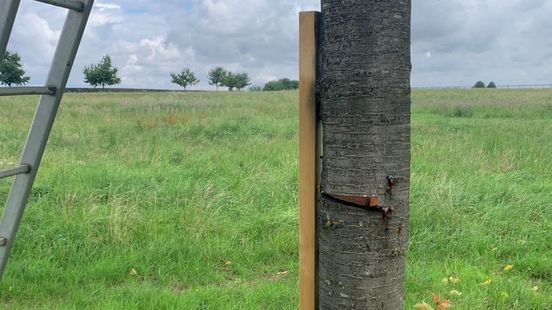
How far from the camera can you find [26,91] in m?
1.99

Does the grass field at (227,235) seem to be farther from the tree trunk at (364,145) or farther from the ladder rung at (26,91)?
the tree trunk at (364,145)

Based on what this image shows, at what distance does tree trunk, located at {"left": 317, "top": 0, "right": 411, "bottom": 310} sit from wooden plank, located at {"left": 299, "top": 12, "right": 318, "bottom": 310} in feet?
0.23

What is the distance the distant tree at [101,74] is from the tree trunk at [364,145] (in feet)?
201

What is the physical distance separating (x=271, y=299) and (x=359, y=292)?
2210 millimetres

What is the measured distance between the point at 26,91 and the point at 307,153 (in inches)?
47.1

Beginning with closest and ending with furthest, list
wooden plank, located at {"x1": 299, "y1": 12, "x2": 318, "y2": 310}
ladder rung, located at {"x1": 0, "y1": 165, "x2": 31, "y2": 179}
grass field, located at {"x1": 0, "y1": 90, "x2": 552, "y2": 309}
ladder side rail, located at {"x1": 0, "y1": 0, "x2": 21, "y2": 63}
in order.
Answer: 1. wooden plank, located at {"x1": 299, "y1": 12, "x2": 318, "y2": 310}
2. ladder side rail, located at {"x1": 0, "y1": 0, "x2": 21, "y2": 63}
3. ladder rung, located at {"x1": 0, "y1": 165, "x2": 31, "y2": 179}
4. grass field, located at {"x1": 0, "y1": 90, "x2": 552, "y2": 309}

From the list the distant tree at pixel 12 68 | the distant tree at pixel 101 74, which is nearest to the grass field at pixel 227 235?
the distant tree at pixel 12 68

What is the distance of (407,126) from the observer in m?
1.41

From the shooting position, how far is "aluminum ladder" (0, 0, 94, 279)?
2.03 m

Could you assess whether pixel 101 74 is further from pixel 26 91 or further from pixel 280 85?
pixel 26 91

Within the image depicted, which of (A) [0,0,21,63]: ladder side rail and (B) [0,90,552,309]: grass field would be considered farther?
(B) [0,90,552,309]: grass field

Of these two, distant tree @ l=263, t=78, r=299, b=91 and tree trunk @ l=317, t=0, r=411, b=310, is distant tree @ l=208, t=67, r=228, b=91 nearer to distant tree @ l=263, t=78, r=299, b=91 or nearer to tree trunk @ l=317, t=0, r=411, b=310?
distant tree @ l=263, t=78, r=299, b=91

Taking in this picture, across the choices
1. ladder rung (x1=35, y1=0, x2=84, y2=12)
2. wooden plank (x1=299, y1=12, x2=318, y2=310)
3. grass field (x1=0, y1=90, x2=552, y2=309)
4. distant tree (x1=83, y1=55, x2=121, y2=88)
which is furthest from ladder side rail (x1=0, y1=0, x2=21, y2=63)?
distant tree (x1=83, y1=55, x2=121, y2=88)

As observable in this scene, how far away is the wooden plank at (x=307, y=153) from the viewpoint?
1518 millimetres
